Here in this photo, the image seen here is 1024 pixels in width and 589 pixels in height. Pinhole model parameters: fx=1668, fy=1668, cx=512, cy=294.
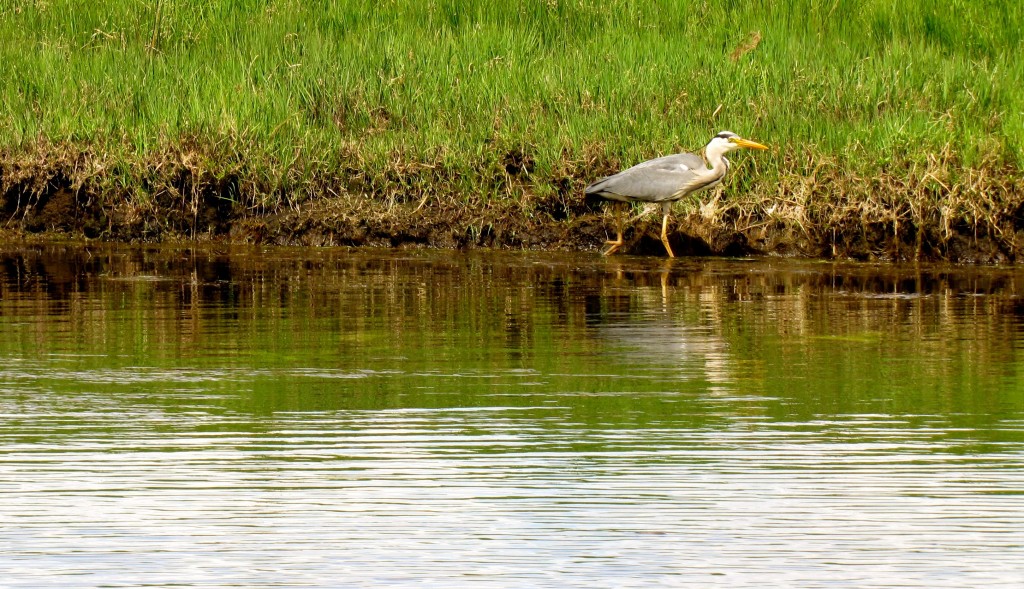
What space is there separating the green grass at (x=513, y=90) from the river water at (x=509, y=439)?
9.34ft

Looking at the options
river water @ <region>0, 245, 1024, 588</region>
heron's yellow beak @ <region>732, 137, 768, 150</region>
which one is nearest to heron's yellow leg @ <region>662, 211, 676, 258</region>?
heron's yellow beak @ <region>732, 137, 768, 150</region>

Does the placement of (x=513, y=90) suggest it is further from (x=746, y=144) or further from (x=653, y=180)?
(x=746, y=144)

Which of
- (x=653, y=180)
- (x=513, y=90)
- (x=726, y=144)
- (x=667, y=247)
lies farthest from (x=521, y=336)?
(x=513, y=90)

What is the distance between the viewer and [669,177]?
11695 millimetres

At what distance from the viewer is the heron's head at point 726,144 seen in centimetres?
1181

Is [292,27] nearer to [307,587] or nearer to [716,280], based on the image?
[716,280]

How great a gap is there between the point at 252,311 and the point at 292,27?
21.8 ft

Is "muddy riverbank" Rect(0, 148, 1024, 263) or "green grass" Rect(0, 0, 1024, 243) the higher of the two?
"green grass" Rect(0, 0, 1024, 243)

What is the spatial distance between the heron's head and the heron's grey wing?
0.46 ft

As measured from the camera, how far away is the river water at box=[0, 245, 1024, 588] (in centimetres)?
380

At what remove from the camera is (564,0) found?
15.5m

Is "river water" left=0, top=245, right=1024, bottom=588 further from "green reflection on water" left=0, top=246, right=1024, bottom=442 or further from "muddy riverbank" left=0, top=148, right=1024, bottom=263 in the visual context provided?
"muddy riverbank" left=0, top=148, right=1024, bottom=263

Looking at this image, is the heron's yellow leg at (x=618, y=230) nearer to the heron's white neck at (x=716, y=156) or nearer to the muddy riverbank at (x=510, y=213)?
the muddy riverbank at (x=510, y=213)

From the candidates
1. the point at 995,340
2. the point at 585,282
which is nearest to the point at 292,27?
the point at 585,282
